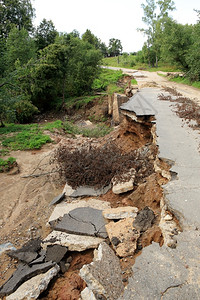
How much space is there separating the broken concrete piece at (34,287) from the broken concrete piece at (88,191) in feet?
8.17

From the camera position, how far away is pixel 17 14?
31.7 metres

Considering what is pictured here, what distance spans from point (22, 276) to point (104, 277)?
63.4 inches

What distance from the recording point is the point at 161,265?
2244mm

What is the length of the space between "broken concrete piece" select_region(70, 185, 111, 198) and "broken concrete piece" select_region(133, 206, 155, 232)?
6.50 ft

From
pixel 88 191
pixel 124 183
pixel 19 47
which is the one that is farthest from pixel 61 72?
pixel 124 183

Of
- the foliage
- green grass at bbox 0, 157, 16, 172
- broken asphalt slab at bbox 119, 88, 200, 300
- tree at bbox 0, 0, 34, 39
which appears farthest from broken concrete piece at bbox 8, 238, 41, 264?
tree at bbox 0, 0, 34, 39

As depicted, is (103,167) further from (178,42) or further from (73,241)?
(178,42)

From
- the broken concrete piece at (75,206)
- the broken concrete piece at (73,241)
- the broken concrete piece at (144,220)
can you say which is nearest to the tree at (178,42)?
the broken concrete piece at (75,206)

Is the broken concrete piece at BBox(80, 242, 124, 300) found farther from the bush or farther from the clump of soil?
the bush

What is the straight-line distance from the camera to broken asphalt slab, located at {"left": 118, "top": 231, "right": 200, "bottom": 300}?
6.48 ft

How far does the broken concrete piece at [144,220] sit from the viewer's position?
3267 mm

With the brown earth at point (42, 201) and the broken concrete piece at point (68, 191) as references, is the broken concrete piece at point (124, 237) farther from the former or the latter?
the broken concrete piece at point (68, 191)

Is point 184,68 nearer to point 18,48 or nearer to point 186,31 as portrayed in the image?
point 186,31

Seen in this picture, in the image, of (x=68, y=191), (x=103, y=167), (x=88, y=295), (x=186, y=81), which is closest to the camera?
(x=88, y=295)
